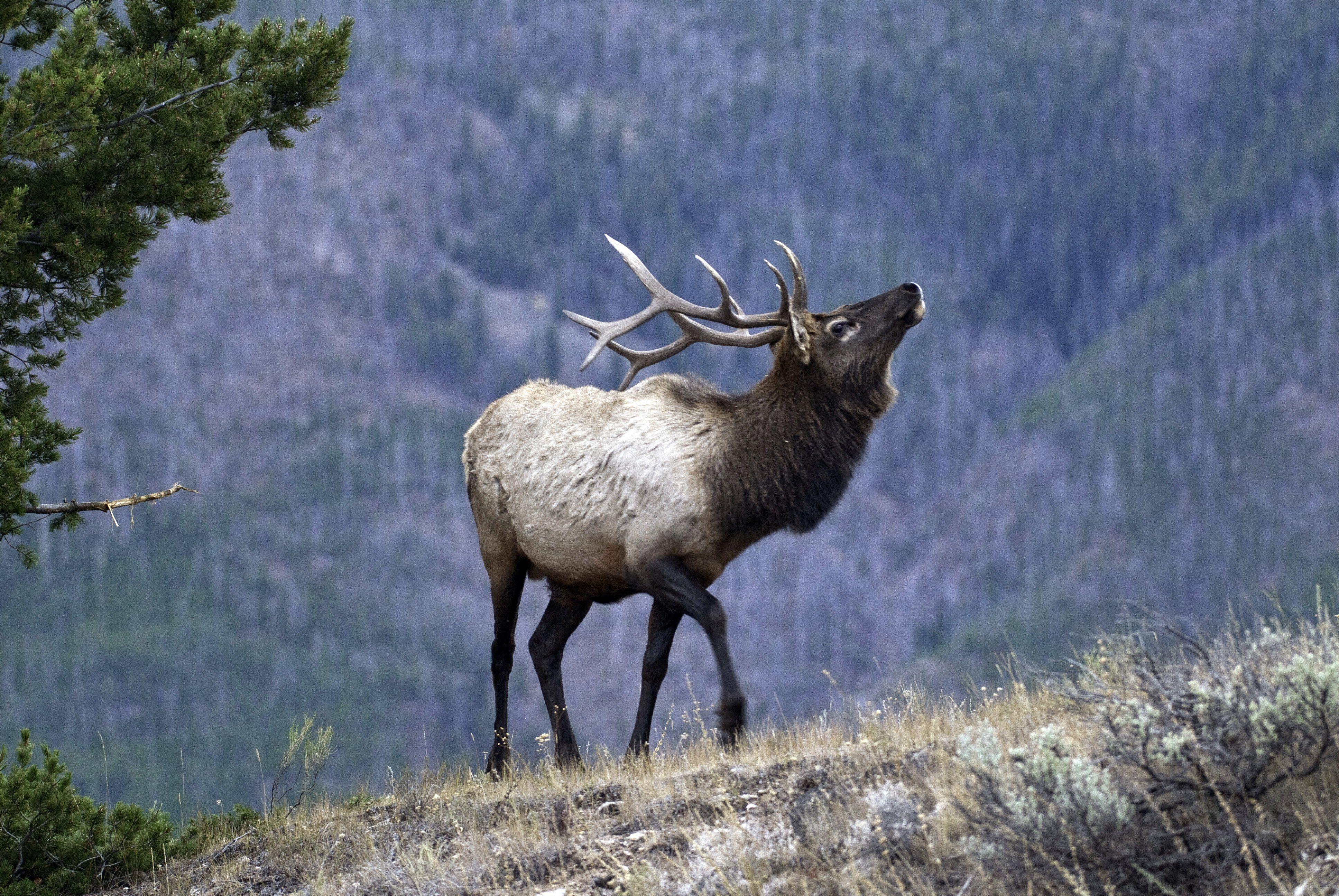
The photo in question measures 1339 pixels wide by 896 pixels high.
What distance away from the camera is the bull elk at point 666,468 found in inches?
366

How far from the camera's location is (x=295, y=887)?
8102 mm

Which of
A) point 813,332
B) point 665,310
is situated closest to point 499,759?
point 665,310

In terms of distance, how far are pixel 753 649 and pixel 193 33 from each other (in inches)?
7550

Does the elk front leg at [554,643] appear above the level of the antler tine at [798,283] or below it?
below

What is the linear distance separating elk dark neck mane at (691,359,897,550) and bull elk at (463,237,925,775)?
10 millimetres

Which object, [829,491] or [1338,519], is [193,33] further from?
[1338,519]

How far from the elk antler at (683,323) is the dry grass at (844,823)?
264 centimetres

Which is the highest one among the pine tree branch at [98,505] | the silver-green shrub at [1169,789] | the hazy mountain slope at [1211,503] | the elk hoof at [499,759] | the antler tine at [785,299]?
the antler tine at [785,299]

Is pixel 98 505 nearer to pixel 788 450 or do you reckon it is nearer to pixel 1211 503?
pixel 788 450

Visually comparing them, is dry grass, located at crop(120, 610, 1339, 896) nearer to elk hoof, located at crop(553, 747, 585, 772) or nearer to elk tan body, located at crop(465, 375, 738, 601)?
elk hoof, located at crop(553, 747, 585, 772)

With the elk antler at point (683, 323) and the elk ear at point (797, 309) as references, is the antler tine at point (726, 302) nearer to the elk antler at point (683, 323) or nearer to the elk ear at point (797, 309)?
the elk antler at point (683, 323)

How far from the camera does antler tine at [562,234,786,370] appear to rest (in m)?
10.1

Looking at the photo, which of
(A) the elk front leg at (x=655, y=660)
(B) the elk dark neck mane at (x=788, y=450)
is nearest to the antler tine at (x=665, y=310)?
(B) the elk dark neck mane at (x=788, y=450)

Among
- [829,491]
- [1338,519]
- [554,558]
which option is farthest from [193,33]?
[1338,519]
